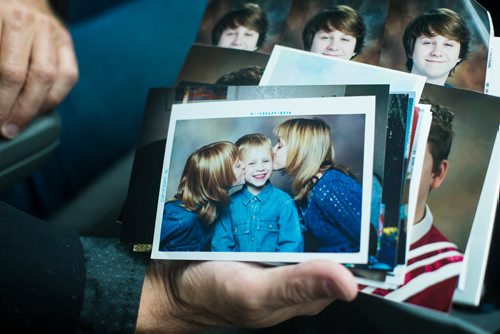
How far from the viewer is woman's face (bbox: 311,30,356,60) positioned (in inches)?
26.5

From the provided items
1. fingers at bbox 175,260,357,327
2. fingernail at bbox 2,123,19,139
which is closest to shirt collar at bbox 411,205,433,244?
fingers at bbox 175,260,357,327

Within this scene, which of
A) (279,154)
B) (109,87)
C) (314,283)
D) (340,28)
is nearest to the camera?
(314,283)

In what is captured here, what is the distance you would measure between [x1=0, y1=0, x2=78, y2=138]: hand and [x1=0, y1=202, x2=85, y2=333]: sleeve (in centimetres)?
19

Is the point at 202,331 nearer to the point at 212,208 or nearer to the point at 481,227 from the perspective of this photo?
the point at 212,208

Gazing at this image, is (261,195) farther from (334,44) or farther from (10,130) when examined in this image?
(10,130)

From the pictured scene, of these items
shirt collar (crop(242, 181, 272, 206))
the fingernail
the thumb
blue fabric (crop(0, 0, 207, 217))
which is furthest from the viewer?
blue fabric (crop(0, 0, 207, 217))

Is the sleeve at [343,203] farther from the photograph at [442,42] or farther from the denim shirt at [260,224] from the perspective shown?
the photograph at [442,42]

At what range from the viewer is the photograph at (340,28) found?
A: 67 cm

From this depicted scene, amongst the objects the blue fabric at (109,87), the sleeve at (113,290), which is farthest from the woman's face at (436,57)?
the blue fabric at (109,87)

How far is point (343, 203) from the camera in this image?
55 centimetres

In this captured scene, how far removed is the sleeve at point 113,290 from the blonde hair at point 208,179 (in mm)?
86

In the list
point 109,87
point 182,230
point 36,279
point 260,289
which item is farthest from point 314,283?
point 109,87

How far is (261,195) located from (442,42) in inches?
10.7

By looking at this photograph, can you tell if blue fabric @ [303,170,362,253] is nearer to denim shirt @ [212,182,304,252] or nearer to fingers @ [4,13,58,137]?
denim shirt @ [212,182,304,252]
